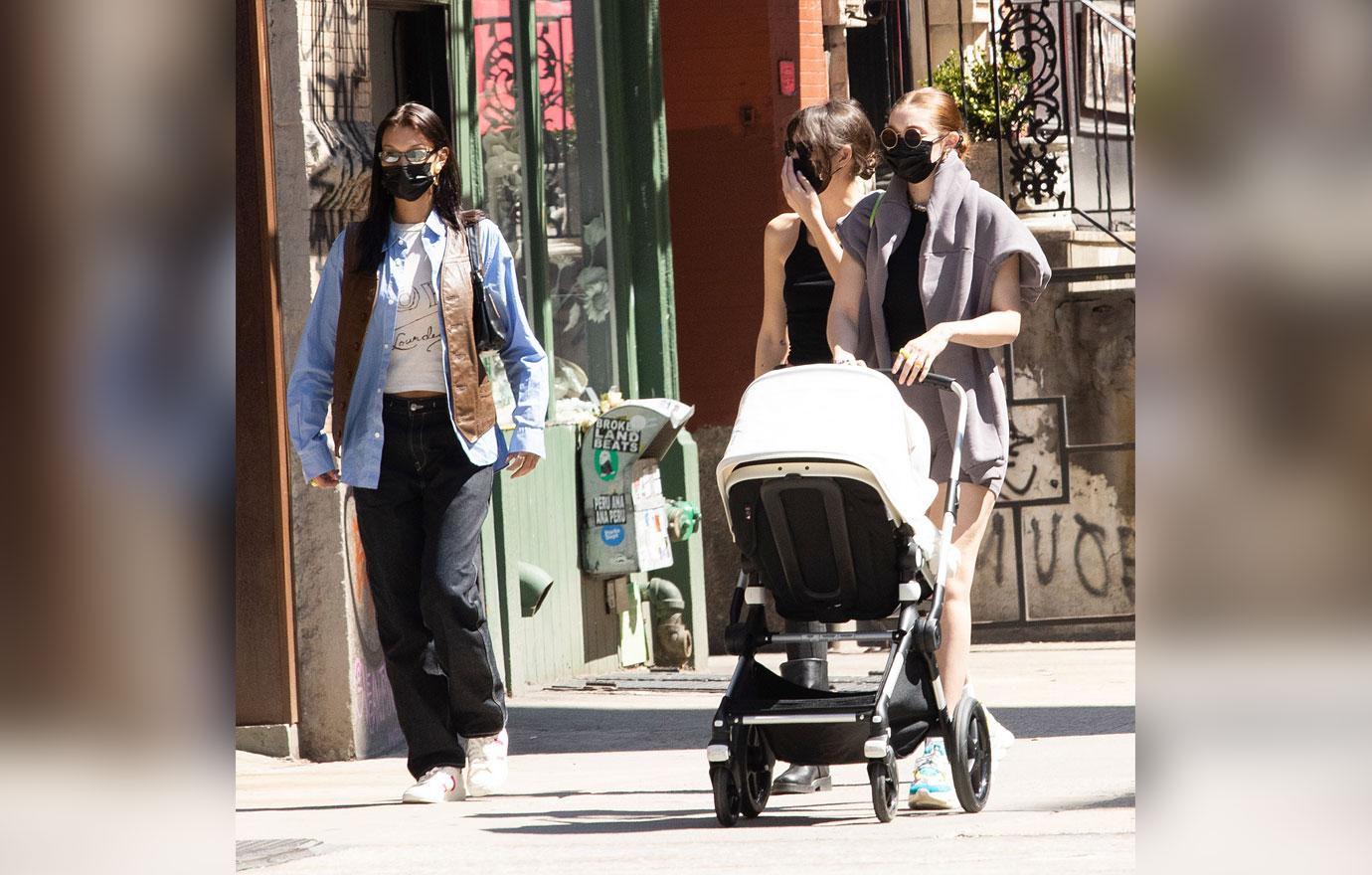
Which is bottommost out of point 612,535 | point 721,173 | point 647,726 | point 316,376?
point 647,726

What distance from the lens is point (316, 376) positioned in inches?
255

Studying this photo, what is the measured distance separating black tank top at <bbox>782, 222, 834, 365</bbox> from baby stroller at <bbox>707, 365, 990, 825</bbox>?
3.67ft

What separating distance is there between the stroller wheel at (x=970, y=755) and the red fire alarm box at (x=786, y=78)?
23.0 feet

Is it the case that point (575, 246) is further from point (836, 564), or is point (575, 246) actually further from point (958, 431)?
point (836, 564)

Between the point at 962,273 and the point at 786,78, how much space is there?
6.46 meters

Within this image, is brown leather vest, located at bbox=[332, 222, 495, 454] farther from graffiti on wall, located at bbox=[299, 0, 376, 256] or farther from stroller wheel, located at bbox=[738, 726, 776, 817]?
stroller wheel, located at bbox=[738, 726, 776, 817]

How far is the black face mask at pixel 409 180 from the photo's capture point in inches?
251

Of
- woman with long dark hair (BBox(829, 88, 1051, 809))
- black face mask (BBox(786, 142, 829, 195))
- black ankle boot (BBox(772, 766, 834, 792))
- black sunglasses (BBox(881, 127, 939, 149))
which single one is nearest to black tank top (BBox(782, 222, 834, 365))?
black face mask (BBox(786, 142, 829, 195))

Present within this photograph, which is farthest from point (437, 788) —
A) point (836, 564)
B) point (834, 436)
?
point (834, 436)

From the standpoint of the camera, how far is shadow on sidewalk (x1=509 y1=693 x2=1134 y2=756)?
8.25m
